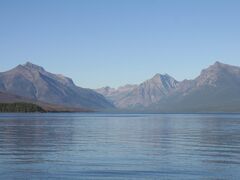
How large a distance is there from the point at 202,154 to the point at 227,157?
149 inches

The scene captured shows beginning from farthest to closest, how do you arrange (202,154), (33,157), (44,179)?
(202,154)
(33,157)
(44,179)

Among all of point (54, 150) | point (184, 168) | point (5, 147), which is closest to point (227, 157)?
point (184, 168)

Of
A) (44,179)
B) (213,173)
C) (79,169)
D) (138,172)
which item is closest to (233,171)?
(213,173)

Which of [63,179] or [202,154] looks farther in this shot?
[202,154]

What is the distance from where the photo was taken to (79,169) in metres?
42.9

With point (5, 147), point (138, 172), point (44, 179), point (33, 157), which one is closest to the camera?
point (44, 179)

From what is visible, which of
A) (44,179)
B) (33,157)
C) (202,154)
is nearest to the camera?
(44,179)

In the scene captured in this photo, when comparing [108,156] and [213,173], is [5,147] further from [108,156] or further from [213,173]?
[213,173]

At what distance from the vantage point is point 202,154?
56094 mm

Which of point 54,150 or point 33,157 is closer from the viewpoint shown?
point 33,157

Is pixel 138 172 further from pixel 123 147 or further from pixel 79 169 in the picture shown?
pixel 123 147

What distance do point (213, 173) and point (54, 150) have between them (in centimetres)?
2244

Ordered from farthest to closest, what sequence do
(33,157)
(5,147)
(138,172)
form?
(5,147) → (33,157) → (138,172)

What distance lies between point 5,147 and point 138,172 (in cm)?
2505
